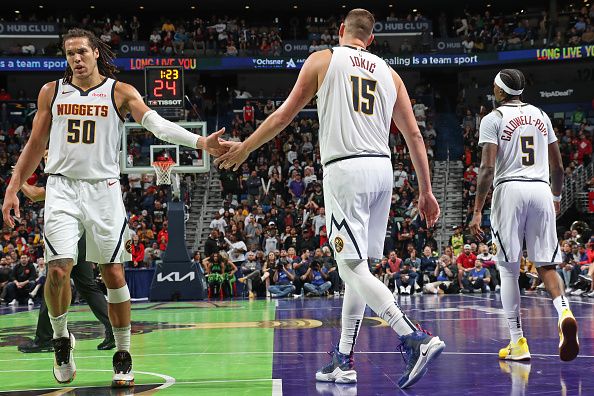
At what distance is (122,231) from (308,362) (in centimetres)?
204

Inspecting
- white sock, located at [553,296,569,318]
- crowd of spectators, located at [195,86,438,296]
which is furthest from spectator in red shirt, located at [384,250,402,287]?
white sock, located at [553,296,569,318]

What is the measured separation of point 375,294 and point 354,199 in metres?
0.67

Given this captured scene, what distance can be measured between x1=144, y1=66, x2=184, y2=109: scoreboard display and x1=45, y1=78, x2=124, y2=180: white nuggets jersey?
1415 cm

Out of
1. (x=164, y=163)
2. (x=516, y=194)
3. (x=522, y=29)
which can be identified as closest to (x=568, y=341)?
(x=516, y=194)

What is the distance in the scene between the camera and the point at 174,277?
62.3 feet

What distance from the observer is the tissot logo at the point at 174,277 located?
18953 millimetres

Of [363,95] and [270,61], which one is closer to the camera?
[363,95]

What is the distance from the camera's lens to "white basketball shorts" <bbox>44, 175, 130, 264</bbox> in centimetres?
579

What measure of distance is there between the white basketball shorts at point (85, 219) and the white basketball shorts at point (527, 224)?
3.30 meters

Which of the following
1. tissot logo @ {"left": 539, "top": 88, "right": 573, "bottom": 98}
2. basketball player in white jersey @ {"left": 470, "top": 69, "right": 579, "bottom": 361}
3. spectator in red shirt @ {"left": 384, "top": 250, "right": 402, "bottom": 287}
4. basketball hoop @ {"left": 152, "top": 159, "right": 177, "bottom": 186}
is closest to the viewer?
basketball player in white jersey @ {"left": 470, "top": 69, "right": 579, "bottom": 361}

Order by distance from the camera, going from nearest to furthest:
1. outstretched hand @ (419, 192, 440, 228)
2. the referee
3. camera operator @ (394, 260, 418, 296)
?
outstretched hand @ (419, 192, 440, 228), the referee, camera operator @ (394, 260, 418, 296)

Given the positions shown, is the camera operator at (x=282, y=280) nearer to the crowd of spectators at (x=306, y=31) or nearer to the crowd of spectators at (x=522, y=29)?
the crowd of spectators at (x=306, y=31)

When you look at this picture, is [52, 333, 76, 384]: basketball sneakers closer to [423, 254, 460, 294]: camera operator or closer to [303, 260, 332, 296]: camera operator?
[303, 260, 332, 296]: camera operator

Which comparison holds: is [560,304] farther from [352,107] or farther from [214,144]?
[214,144]
